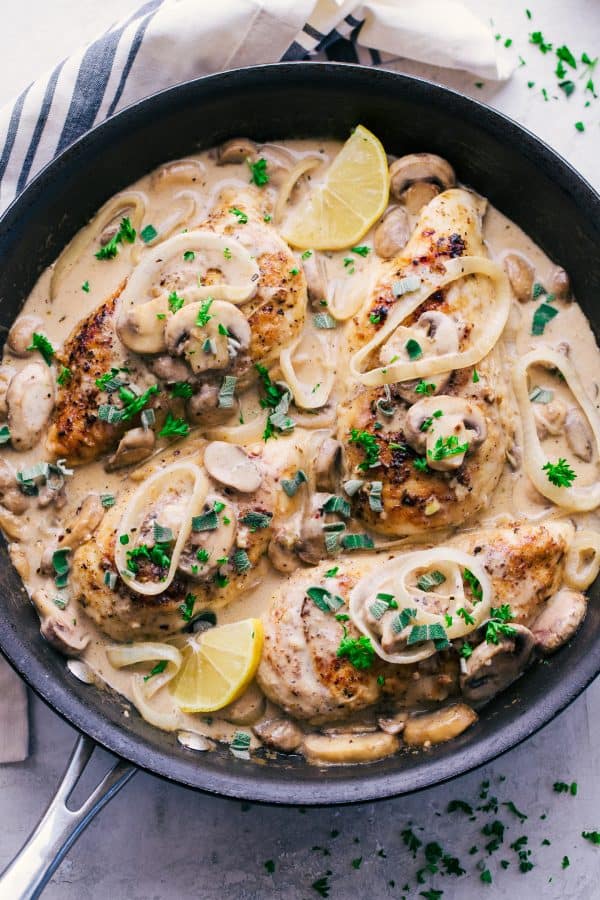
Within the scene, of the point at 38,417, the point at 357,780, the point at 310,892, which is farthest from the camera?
the point at 310,892

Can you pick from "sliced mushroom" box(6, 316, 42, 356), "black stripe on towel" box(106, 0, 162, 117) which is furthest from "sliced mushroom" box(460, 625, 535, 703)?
"black stripe on towel" box(106, 0, 162, 117)

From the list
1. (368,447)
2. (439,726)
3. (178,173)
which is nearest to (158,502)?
(368,447)

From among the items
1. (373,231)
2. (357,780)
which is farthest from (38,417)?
(357,780)

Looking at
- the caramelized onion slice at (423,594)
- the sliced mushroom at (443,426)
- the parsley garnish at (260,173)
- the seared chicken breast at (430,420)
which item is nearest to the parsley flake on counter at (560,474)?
the seared chicken breast at (430,420)

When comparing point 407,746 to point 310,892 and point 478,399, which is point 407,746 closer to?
point 310,892

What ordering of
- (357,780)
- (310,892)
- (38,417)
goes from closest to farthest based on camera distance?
(357,780) → (38,417) → (310,892)

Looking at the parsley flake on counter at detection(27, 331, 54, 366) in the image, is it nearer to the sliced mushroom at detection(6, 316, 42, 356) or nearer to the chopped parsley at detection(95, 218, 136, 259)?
the sliced mushroom at detection(6, 316, 42, 356)
